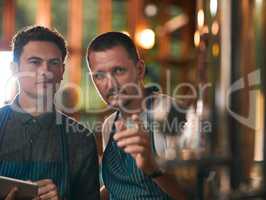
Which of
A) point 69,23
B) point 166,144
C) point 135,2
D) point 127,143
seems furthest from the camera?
point 135,2

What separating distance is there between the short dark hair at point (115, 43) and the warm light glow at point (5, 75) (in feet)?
0.60

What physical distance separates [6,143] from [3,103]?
0.09 meters

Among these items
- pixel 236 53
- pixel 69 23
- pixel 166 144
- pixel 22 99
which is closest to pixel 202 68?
pixel 166 144

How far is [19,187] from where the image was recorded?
99 cm

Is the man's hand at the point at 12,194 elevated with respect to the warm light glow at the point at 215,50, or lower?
lower

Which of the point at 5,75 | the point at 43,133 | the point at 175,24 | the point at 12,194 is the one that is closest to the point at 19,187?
the point at 12,194

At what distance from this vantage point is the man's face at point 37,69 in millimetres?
1069

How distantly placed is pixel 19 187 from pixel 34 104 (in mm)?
194

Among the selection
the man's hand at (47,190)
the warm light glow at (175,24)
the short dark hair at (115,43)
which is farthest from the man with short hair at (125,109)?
the warm light glow at (175,24)

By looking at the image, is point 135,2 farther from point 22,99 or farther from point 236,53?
point 236,53

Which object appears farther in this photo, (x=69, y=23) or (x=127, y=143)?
(x=69, y=23)

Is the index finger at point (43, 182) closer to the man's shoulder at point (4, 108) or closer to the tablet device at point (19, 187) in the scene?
the tablet device at point (19, 187)

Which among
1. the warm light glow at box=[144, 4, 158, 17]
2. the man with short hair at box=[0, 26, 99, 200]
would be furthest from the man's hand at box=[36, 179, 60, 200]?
the warm light glow at box=[144, 4, 158, 17]

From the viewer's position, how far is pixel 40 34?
1.09m
